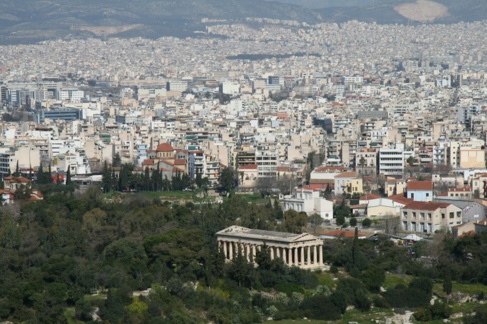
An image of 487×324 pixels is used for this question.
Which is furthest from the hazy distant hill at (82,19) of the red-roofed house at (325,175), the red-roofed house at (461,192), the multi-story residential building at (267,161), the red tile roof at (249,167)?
the red-roofed house at (461,192)

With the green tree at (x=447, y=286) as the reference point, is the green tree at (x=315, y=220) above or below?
above

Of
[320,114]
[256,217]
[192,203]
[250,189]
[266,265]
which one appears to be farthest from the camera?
[320,114]

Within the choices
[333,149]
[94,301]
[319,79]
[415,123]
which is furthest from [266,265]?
[319,79]

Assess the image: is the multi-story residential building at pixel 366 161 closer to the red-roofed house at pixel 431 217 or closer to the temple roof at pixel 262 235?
the red-roofed house at pixel 431 217

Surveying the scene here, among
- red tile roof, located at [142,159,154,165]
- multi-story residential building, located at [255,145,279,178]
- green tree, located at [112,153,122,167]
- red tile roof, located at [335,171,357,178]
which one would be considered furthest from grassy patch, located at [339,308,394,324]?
green tree, located at [112,153,122,167]

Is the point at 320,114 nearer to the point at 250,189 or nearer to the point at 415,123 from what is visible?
the point at 415,123

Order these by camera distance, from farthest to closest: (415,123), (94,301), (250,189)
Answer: (415,123) → (250,189) → (94,301)

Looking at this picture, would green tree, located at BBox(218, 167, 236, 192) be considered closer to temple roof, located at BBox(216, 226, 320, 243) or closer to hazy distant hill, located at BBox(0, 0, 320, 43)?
temple roof, located at BBox(216, 226, 320, 243)
